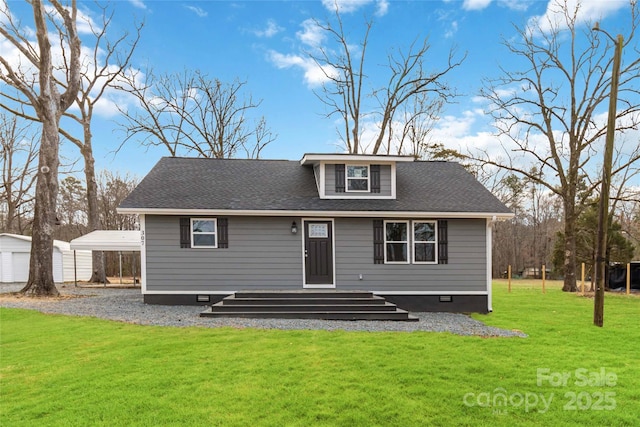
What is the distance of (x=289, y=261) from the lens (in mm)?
10812

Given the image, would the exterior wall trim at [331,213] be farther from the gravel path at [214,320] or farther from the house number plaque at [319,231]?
the gravel path at [214,320]

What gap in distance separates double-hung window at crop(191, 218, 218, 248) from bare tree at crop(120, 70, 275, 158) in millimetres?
13869

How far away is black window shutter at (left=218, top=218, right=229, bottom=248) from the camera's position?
35.1 feet

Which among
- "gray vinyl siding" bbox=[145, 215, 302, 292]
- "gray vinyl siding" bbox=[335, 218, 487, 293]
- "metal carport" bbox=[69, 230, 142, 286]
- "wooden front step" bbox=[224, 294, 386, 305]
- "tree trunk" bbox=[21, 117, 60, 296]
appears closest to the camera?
"wooden front step" bbox=[224, 294, 386, 305]

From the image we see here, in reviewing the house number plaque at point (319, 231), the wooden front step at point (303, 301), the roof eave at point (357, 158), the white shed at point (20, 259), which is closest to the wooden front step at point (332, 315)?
the wooden front step at point (303, 301)

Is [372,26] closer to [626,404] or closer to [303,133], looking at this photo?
[303,133]

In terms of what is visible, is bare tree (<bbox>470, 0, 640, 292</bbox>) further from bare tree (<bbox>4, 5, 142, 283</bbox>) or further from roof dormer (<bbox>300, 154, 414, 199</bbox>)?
bare tree (<bbox>4, 5, 142, 283</bbox>)

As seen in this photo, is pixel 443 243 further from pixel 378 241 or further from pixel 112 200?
pixel 112 200

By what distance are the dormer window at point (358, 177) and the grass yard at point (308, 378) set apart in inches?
214

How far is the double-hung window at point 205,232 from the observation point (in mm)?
10656

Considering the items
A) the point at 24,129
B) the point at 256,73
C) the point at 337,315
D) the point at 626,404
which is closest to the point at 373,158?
the point at 337,315

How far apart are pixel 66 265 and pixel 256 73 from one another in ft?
48.6

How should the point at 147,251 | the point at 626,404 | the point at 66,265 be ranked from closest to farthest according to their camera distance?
the point at 626,404
the point at 147,251
the point at 66,265

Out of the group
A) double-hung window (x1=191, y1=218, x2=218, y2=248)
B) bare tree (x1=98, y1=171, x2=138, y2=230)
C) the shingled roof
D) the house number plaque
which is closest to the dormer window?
the shingled roof
